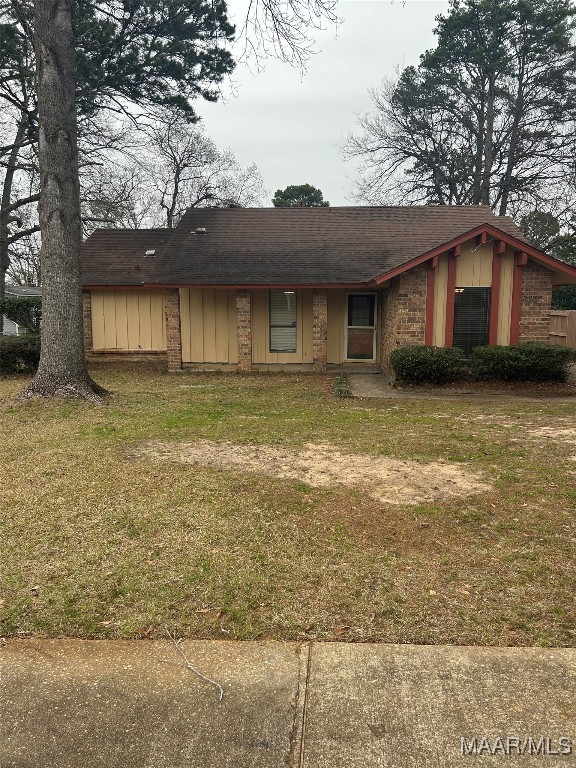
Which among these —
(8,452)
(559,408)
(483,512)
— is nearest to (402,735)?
(483,512)

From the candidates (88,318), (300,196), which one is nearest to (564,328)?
(88,318)

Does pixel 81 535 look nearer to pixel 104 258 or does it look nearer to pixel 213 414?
pixel 213 414

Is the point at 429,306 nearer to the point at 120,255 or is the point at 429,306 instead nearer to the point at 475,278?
the point at 475,278

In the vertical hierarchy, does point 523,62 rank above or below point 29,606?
above

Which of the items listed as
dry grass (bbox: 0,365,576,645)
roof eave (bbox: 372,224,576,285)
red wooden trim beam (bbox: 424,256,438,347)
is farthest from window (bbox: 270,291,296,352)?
dry grass (bbox: 0,365,576,645)

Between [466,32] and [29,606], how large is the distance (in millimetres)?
30226

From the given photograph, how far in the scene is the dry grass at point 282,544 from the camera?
3.11 m

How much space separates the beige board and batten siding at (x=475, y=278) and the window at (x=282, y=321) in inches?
171

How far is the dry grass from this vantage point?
3.11 m

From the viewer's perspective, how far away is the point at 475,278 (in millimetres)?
12242

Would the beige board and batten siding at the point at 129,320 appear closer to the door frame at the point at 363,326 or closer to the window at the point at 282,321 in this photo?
the window at the point at 282,321

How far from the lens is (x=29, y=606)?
10.6 ft

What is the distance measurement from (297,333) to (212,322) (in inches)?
93.6

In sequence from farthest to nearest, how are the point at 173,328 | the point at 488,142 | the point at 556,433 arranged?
1. the point at 488,142
2. the point at 173,328
3. the point at 556,433
